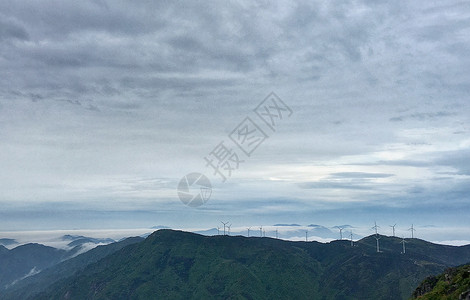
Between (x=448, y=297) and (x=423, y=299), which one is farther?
(x=423, y=299)

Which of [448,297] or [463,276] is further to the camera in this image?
[463,276]
